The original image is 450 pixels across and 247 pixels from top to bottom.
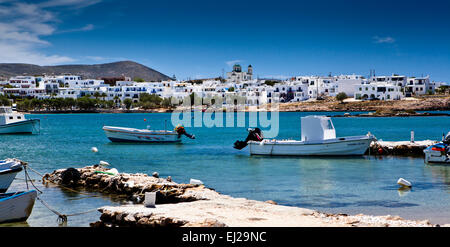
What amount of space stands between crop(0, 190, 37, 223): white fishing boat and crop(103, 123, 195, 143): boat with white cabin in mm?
24349

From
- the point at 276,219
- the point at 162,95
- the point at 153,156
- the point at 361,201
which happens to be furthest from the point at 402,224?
the point at 162,95

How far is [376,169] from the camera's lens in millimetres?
21422

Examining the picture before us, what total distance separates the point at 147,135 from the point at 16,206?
24.9 m

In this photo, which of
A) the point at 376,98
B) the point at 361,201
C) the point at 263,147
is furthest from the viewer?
the point at 376,98

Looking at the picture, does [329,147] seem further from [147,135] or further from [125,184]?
[147,135]

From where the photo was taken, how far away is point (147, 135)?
3634 cm

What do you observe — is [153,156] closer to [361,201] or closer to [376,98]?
[361,201]

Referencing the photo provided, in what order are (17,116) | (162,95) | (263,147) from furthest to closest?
(162,95) < (17,116) < (263,147)

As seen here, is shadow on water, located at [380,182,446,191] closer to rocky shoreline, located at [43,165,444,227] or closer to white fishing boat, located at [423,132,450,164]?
white fishing boat, located at [423,132,450,164]

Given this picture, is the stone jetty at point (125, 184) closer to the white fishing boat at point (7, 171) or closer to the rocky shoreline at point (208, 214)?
the rocky shoreline at point (208, 214)

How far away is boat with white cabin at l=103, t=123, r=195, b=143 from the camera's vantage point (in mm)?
36281

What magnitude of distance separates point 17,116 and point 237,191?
127ft

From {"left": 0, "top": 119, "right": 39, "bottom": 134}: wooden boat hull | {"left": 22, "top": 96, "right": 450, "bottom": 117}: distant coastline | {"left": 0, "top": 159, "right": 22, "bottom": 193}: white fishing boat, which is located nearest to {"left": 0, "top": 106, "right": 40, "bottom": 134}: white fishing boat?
{"left": 0, "top": 119, "right": 39, "bottom": 134}: wooden boat hull

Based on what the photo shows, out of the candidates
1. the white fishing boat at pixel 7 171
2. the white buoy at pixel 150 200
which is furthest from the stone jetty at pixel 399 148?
the white fishing boat at pixel 7 171
